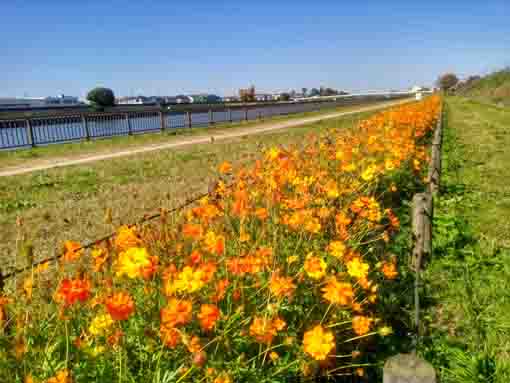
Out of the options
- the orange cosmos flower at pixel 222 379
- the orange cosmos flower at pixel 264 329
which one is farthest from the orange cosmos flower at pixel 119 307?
the orange cosmos flower at pixel 264 329

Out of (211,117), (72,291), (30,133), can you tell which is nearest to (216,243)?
(72,291)

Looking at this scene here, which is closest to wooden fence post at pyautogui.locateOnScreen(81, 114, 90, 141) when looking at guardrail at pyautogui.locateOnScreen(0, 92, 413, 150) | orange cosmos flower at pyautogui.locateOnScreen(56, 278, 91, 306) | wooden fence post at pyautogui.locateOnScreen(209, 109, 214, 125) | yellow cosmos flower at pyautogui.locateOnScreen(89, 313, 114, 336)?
guardrail at pyautogui.locateOnScreen(0, 92, 413, 150)

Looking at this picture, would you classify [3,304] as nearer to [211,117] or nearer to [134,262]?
[134,262]

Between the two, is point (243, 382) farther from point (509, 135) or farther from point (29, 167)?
point (509, 135)

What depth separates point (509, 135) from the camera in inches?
516

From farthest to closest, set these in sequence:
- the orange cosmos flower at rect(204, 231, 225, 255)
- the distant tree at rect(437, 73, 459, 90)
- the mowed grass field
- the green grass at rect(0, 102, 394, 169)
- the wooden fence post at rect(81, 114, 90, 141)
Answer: the distant tree at rect(437, 73, 459, 90) < the wooden fence post at rect(81, 114, 90, 141) < the green grass at rect(0, 102, 394, 169) < the mowed grass field < the orange cosmos flower at rect(204, 231, 225, 255)

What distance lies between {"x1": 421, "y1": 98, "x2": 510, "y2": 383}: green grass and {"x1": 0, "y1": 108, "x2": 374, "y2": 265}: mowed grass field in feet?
6.88

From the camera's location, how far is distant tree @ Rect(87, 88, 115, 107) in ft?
161

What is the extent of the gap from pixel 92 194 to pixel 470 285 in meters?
5.76

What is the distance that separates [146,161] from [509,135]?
11.8 m

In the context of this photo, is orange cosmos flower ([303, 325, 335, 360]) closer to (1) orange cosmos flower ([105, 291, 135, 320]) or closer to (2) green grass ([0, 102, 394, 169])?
(1) orange cosmos flower ([105, 291, 135, 320])

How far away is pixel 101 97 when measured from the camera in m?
49.8

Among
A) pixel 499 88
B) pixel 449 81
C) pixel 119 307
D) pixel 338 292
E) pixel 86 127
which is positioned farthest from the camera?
pixel 449 81

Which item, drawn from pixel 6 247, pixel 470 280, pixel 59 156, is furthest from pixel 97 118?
pixel 470 280
